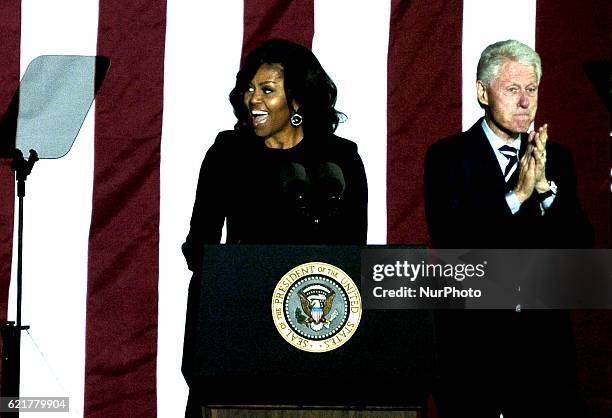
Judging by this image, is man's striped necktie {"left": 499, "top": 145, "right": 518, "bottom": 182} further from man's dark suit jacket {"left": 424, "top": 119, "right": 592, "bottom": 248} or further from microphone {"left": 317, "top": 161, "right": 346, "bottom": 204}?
microphone {"left": 317, "top": 161, "right": 346, "bottom": 204}

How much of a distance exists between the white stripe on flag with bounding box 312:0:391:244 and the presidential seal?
51.2 inches

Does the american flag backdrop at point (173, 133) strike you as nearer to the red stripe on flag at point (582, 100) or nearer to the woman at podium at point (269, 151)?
the red stripe on flag at point (582, 100)

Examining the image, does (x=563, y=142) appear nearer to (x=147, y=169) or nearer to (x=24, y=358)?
(x=147, y=169)

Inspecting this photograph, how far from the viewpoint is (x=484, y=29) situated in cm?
374

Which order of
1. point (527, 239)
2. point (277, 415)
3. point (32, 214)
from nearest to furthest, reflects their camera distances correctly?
point (277, 415), point (527, 239), point (32, 214)

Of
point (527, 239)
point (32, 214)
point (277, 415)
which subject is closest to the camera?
point (277, 415)

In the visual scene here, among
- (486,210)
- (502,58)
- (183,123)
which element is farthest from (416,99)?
(183,123)

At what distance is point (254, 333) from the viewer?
2350mm

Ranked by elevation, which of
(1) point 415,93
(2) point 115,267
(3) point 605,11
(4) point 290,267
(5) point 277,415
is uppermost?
(3) point 605,11

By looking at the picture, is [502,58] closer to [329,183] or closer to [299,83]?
[299,83]

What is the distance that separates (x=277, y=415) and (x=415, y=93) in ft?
5.51

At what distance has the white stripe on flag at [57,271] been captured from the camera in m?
3.63

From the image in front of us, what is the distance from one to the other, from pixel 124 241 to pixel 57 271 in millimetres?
246

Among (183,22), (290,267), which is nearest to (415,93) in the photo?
(183,22)
